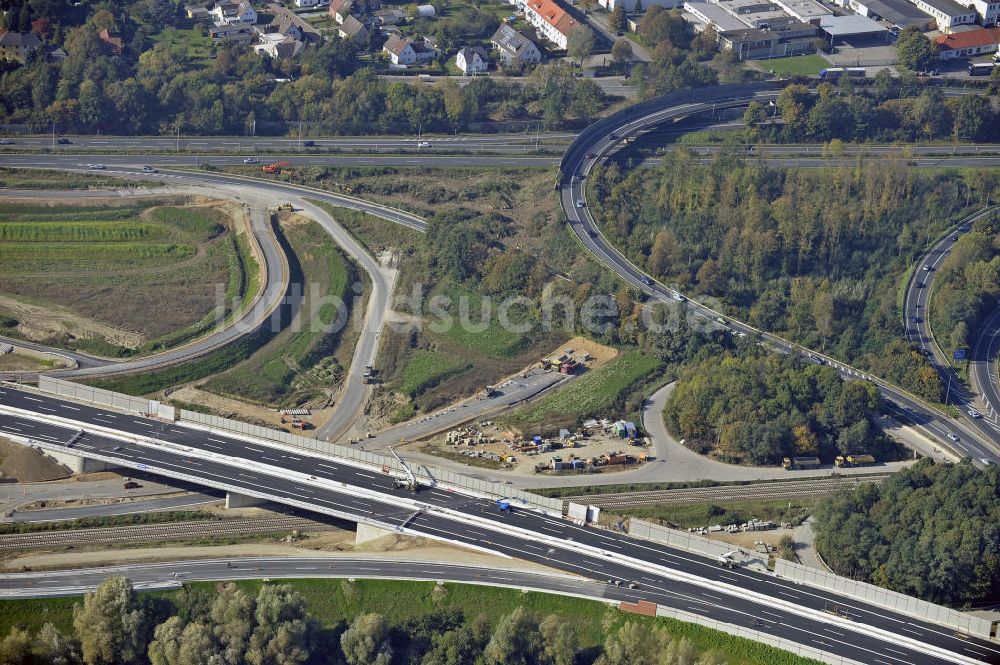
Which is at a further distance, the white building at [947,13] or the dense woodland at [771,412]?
the white building at [947,13]

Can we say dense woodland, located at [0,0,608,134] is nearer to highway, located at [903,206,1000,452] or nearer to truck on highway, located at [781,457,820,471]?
highway, located at [903,206,1000,452]

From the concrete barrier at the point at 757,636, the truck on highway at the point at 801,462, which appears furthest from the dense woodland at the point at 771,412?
the concrete barrier at the point at 757,636

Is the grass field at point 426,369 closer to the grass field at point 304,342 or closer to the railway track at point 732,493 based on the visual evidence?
the grass field at point 304,342

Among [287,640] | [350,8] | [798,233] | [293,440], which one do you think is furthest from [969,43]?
[287,640]

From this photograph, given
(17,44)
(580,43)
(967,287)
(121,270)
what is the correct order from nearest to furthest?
(967,287) < (121,270) < (17,44) < (580,43)

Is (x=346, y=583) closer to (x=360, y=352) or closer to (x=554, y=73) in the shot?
(x=360, y=352)

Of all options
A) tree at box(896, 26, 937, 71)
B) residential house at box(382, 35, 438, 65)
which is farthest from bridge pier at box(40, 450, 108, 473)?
tree at box(896, 26, 937, 71)

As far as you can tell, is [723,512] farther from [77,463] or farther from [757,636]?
[77,463]

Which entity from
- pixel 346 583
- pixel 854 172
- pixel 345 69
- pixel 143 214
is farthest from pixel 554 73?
pixel 346 583
